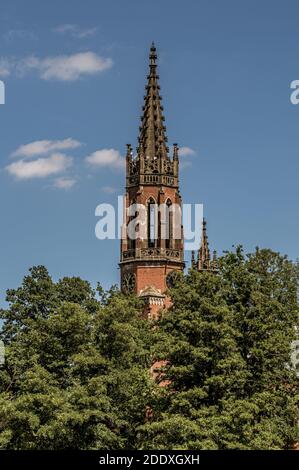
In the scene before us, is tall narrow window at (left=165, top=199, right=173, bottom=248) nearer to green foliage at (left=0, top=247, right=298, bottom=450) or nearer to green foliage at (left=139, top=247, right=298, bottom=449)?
green foliage at (left=0, top=247, right=298, bottom=450)

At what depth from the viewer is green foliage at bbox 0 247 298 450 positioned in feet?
146

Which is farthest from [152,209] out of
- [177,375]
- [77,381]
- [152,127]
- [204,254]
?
[177,375]

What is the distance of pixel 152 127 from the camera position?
88250 mm

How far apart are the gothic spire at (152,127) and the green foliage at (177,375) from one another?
112 feet

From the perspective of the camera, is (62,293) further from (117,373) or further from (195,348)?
(195,348)

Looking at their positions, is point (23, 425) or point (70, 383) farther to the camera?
point (70, 383)

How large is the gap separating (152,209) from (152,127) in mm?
6742

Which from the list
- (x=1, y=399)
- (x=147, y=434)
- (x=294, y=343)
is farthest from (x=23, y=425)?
(x=294, y=343)

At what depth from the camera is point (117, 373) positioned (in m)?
50.6

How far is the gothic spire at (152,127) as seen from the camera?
288 feet

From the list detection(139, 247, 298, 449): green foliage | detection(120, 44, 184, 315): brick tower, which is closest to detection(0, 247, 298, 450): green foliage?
detection(139, 247, 298, 449): green foliage

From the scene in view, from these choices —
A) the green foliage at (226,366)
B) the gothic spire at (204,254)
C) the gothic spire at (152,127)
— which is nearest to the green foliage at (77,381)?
the green foliage at (226,366)
